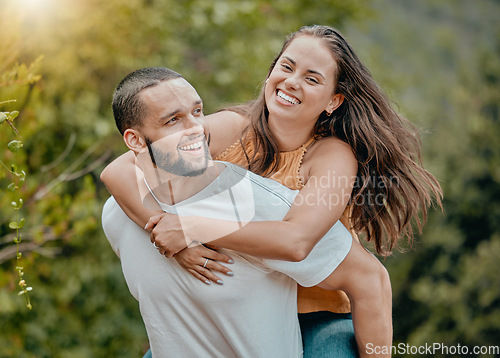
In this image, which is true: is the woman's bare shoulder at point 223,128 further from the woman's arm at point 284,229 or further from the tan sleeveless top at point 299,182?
the woman's arm at point 284,229

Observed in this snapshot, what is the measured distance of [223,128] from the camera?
231 cm

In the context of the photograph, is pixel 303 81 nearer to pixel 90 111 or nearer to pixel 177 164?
pixel 177 164

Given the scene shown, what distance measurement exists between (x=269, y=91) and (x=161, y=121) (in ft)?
2.51

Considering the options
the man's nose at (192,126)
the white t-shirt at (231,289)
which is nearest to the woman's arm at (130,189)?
the white t-shirt at (231,289)

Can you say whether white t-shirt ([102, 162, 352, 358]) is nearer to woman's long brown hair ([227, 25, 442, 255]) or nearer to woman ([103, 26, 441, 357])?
woman ([103, 26, 441, 357])

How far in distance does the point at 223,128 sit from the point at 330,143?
0.48m

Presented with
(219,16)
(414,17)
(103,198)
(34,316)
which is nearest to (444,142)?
(219,16)

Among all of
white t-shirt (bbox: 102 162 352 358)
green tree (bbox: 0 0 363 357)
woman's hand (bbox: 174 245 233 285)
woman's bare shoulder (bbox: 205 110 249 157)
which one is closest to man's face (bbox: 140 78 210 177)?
white t-shirt (bbox: 102 162 352 358)

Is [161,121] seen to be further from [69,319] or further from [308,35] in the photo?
[69,319]

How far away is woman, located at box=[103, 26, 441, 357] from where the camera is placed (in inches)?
78.7

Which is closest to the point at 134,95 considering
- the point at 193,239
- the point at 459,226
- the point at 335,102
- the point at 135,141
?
the point at 135,141

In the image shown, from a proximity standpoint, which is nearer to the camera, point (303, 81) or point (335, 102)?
point (303, 81)

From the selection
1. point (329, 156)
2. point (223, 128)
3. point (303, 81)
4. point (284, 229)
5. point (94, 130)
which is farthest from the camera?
point (94, 130)

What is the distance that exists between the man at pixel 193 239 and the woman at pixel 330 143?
24cm
